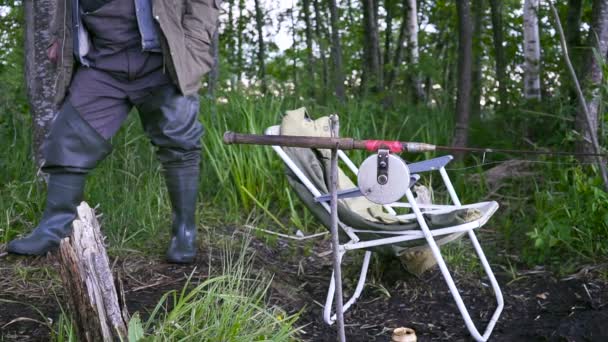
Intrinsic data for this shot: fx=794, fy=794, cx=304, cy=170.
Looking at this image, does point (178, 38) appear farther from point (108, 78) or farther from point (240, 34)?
point (240, 34)

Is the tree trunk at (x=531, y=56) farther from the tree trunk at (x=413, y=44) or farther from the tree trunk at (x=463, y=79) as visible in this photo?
the tree trunk at (x=413, y=44)

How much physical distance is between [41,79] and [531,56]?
387 centimetres

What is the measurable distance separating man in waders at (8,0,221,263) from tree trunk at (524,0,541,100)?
3.36 m

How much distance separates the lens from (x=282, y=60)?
10047 mm

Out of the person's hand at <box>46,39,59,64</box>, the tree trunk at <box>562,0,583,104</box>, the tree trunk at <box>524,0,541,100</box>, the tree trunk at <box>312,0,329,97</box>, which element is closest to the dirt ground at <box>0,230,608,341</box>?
A: the person's hand at <box>46,39,59,64</box>

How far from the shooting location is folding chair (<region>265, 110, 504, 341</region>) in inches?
129

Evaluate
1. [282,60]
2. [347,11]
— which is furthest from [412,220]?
[347,11]

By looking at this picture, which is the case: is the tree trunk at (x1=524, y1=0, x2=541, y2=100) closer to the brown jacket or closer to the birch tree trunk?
the brown jacket

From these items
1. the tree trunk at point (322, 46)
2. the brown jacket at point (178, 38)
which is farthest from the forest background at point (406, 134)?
the tree trunk at point (322, 46)

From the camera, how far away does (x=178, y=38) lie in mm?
3670

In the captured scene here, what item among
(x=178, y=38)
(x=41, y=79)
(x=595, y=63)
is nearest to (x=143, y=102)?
(x=178, y=38)

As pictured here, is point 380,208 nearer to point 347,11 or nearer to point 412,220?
point 412,220

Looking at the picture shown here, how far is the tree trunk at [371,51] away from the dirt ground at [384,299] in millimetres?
3632

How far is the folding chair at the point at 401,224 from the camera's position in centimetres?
327
